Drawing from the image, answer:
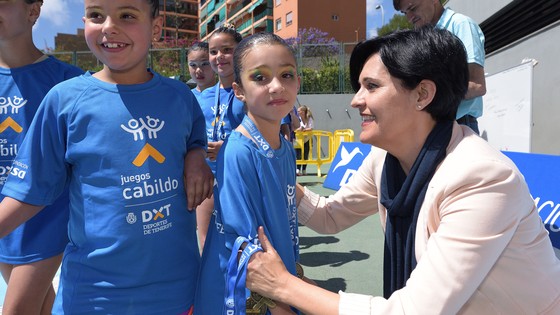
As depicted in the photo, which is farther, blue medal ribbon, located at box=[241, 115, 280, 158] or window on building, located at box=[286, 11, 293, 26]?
window on building, located at box=[286, 11, 293, 26]

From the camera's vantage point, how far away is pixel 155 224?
1477 mm

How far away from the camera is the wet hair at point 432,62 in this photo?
1571 millimetres

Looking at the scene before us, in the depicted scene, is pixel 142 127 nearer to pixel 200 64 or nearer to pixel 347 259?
pixel 200 64

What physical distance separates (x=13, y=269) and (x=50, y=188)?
0.64 m

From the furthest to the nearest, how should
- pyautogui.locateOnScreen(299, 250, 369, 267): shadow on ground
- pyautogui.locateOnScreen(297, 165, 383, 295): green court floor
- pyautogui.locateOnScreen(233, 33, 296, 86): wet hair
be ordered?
pyautogui.locateOnScreen(299, 250, 369, 267): shadow on ground < pyautogui.locateOnScreen(297, 165, 383, 295): green court floor < pyautogui.locateOnScreen(233, 33, 296, 86): wet hair

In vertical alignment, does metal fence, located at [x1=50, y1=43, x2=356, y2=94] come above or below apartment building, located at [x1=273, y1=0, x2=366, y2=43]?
below

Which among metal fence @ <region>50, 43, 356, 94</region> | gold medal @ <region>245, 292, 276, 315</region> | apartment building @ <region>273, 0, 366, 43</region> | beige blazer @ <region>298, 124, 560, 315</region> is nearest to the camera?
beige blazer @ <region>298, 124, 560, 315</region>

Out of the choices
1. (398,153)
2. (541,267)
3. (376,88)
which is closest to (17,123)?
(376,88)

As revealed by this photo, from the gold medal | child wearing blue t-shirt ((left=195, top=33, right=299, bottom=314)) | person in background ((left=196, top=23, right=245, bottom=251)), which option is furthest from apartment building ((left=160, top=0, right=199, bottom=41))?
the gold medal

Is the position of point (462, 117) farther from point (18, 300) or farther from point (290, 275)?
point (18, 300)

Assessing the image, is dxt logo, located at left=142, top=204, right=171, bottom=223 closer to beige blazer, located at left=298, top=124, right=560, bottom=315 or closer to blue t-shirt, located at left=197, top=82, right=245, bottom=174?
beige blazer, located at left=298, top=124, right=560, bottom=315

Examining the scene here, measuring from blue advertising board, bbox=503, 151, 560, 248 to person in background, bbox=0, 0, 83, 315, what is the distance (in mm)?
3362

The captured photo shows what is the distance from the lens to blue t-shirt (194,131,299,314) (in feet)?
4.78

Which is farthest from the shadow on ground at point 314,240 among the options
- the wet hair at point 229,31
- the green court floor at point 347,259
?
the wet hair at point 229,31
